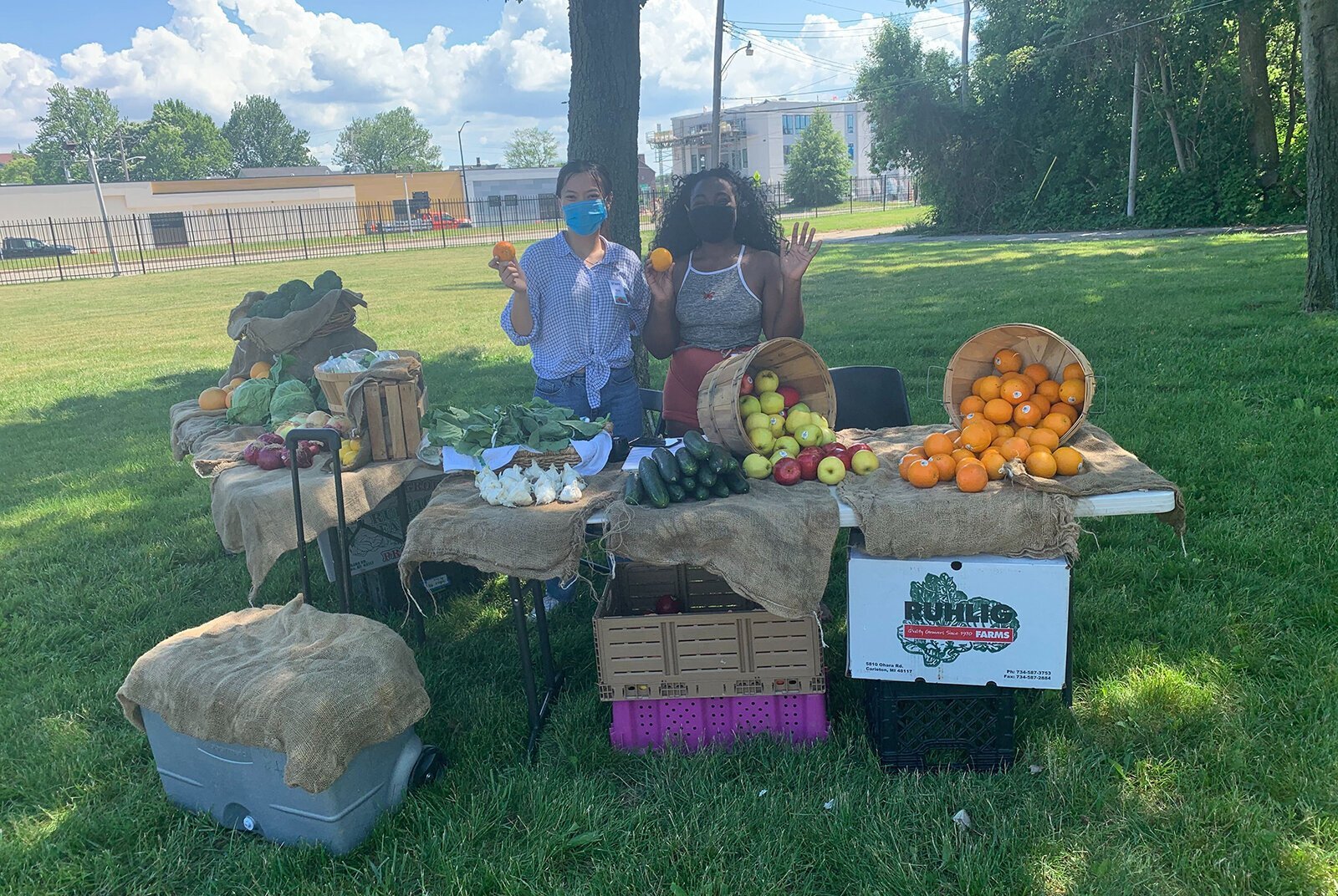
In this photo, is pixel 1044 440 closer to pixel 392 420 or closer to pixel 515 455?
→ pixel 515 455

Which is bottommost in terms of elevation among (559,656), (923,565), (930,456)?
(559,656)

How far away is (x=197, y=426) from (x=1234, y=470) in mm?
5939

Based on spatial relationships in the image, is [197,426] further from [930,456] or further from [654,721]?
[930,456]

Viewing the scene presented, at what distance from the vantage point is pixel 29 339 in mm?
16125

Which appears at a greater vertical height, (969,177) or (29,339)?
(969,177)

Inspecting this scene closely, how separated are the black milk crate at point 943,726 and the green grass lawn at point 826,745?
0.09 metres

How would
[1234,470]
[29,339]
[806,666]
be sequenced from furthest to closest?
[29,339]
[1234,470]
[806,666]

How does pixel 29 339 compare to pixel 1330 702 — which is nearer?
pixel 1330 702

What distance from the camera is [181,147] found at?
92562 mm

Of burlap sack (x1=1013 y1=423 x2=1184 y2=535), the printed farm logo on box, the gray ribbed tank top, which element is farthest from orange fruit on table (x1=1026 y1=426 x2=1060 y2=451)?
the gray ribbed tank top

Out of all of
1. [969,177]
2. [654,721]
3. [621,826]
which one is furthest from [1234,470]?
[969,177]

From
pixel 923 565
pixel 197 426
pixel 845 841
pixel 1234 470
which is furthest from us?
pixel 1234 470

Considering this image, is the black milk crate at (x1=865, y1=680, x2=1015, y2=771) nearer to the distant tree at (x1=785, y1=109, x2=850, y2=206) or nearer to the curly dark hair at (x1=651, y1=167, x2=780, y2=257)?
the curly dark hair at (x1=651, y1=167, x2=780, y2=257)

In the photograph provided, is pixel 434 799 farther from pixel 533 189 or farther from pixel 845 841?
pixel 533 189
